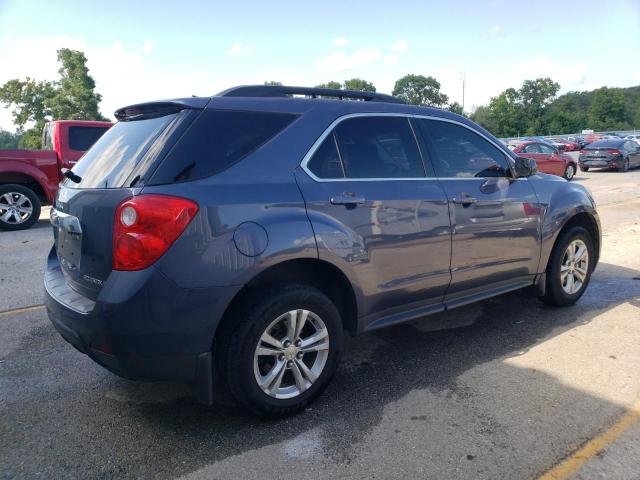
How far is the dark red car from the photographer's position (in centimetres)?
1856

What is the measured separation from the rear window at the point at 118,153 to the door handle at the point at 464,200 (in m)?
2.02

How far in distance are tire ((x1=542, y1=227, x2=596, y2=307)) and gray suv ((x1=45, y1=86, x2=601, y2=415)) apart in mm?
980

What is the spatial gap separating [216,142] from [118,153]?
643 mm

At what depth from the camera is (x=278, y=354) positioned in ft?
9.46

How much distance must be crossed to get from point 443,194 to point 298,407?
69.2 inches

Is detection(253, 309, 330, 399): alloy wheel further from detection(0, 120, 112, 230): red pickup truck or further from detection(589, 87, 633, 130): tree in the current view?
detection(589, 87, 633, 130): tree

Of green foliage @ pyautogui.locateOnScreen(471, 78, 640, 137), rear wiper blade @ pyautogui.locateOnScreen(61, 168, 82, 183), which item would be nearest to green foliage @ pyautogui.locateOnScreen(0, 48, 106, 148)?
rear wiper blade @ pyautogui.locateOnScreen(61, 168, 82, 183)

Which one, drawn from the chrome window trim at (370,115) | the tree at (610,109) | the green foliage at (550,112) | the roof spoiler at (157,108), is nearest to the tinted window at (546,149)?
the chrome window trim at (370,115)

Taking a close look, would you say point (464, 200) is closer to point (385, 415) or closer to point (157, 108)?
point (385, 415)

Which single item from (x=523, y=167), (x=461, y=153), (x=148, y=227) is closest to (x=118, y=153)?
(x=148, y=227)

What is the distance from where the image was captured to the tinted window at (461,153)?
3767 mm

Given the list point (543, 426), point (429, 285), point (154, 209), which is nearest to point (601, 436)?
point (543, 426)

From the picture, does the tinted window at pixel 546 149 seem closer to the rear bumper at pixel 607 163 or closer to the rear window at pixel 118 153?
the rear bumper at pixel 607 163

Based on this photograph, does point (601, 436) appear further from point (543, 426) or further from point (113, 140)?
point (113, 140)
